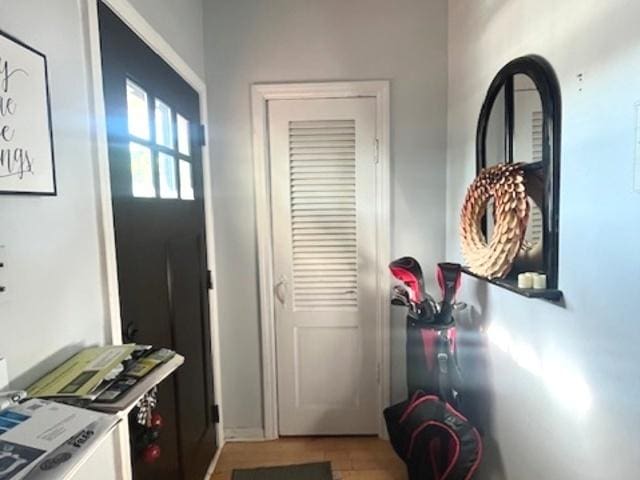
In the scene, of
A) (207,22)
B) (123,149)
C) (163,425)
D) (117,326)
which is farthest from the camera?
(207,22)

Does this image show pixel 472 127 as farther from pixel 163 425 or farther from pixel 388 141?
pixel 163 425

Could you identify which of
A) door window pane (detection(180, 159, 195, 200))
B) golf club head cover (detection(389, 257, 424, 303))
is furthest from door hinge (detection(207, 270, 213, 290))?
golf club head cover (detection(389, 257, 424, 303))

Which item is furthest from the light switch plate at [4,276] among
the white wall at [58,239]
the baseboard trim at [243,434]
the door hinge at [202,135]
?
the baseboard trim at [243,434]

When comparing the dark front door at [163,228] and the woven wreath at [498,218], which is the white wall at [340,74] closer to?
the dark front door at [163,228]

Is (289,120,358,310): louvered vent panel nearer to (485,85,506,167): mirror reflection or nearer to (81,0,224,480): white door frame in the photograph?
(485,85,506,167): mirror reflection

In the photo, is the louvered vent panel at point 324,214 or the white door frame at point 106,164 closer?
the white door frame at point 106,164

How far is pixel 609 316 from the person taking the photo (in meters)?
0.98

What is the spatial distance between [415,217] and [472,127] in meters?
0.59

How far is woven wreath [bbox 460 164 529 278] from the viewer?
1.34m

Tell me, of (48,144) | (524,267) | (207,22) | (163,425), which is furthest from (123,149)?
(524,267)

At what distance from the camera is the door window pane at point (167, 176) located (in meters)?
1.66

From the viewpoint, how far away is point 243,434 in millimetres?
2438

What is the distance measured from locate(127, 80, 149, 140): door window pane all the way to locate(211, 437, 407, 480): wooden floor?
177cm

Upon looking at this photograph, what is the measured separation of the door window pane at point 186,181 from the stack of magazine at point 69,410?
99cm
